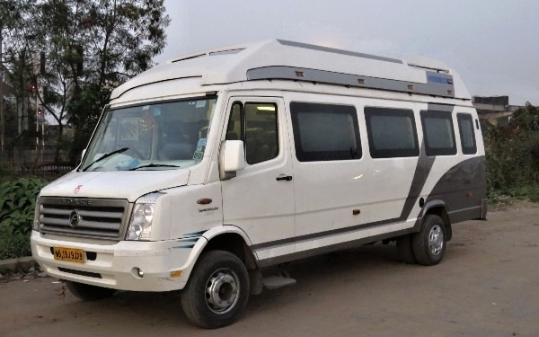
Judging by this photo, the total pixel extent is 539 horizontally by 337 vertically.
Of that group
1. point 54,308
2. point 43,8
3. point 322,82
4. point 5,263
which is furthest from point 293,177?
point 43,8

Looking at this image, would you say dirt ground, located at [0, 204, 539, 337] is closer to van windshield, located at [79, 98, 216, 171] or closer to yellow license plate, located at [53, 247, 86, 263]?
yellow license plate, located at [53, 247, 86, 263]

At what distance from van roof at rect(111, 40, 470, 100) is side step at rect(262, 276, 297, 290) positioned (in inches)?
83.1

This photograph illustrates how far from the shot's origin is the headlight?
4.79m

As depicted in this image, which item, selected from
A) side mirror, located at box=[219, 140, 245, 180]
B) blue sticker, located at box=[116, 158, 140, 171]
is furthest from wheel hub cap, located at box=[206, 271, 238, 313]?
blue sticker, located at box=[116, 158, 140, 171]

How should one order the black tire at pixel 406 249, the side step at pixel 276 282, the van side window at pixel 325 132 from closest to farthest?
the side step at pixel 276 282, the van side window at pixel 325 132, the black tire at pixel 406 249

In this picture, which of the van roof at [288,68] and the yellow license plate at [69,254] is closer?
the yellow license plate at [69,254]

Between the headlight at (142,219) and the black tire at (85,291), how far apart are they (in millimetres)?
1818

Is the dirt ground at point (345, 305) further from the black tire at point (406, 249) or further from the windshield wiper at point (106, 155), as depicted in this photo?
the windshield wiper at point (106, 155)

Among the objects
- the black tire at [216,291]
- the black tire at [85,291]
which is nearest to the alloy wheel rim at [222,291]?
the black tire at [216,291]

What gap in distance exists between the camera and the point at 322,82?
664 cm

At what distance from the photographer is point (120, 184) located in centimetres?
503

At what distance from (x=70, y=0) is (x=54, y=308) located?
47.6 feet

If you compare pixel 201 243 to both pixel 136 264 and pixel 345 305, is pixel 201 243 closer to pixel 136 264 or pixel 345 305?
pixel 136 264

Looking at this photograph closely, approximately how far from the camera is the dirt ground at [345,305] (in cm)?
535
